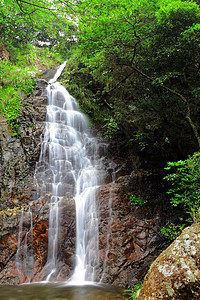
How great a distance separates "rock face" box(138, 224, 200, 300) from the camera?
3.04 meters

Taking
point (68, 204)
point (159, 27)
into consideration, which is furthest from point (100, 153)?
point (159, 27)

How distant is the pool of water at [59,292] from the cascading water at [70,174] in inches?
28.8

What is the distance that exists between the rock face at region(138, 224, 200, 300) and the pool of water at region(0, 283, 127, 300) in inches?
70.3

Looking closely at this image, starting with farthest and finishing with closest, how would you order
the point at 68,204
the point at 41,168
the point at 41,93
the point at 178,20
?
1. the point at 41,93
2. the point at 41,168
3. the point at 68,204
4. the point at 178,20

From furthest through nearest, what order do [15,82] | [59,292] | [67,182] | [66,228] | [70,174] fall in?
[15,82]
[70,174]
[67,182]
[66,228]
[59,292]

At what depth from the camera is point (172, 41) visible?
24.4ft

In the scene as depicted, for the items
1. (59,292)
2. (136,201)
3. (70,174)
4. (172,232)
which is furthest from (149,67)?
(59,292)

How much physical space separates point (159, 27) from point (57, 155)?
6.44 metres

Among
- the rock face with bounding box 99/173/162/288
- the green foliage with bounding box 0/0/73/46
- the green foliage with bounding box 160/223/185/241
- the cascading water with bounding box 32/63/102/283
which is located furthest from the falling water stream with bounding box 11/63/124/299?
the green foliage with bounding box 0/0/73/46

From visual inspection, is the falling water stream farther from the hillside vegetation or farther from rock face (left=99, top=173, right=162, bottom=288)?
the hillside vegetation

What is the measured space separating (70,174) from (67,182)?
17.8 inches

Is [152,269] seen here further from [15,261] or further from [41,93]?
[41,93]

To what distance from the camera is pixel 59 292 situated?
16.7ft

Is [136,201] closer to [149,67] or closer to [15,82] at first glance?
[149,67]
